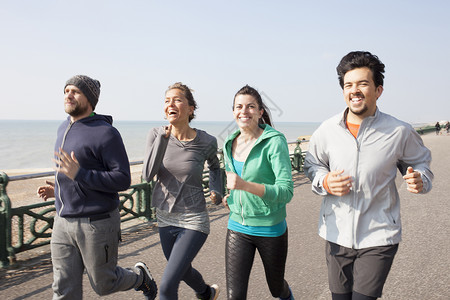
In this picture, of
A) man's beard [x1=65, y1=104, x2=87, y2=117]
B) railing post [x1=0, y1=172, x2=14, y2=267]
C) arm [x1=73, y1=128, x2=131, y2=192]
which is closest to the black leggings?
arm [x1=73, y1=128, x2=131, y2=192]

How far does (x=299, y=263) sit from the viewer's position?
15.7ft

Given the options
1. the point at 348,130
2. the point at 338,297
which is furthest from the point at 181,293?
the point at 348,130

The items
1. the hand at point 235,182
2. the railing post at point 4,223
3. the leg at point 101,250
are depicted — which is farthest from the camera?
the railing post at point 4,223

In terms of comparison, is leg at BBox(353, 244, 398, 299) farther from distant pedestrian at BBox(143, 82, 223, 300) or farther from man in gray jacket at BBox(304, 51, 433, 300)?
distant pedestrian at BBox(143, 82, 223, 300)

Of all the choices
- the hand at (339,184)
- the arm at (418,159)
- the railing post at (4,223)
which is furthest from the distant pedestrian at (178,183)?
the railing post at (4,223)

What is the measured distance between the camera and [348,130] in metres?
2.52

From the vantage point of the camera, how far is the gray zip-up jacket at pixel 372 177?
2391 mm

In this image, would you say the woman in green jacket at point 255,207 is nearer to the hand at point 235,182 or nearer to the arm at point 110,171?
the hand at point 235,182

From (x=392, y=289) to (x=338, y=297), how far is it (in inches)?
72.4

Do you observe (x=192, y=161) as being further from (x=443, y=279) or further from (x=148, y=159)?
(x=443, y=279)

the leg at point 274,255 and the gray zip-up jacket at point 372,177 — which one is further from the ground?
the gray zip-up jacket at point 372,177

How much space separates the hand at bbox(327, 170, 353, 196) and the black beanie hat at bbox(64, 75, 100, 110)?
183 cm

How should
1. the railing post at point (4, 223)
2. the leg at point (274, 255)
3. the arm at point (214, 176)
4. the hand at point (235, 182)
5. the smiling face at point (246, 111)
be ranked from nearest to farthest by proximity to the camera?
1. the hand at point (235, 182)
2. the leg at point (274, 255)
3. the smiling face at point (246, 111)
4. the arm at point (214, 176)
5. the railing post at point (4, 223)

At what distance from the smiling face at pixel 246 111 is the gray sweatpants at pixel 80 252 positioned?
120 centimetres
